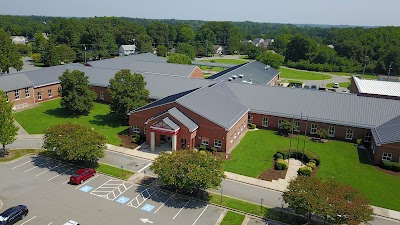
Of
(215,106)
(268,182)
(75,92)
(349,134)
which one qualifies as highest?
(75,92)

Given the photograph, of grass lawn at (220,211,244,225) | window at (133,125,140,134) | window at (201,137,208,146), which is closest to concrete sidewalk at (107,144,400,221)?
window at (133,125,140,134)

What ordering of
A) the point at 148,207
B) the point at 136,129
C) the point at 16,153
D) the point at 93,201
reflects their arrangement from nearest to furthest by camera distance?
the point at 148,207, the point at 93,201, the point at 16,153, the point at 136,129

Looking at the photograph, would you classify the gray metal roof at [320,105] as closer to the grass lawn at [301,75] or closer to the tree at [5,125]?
the tree at [5,125]

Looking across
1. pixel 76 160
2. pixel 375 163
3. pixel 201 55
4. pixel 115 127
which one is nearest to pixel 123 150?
pixel 76 160

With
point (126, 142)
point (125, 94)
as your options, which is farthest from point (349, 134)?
point (125, 94)

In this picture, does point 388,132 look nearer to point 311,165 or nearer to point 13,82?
point 311,165

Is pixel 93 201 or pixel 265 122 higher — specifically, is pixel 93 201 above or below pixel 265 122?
below

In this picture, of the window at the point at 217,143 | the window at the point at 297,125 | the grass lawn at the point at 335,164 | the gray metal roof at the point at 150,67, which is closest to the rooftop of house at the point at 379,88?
the window at the point at 297,125
